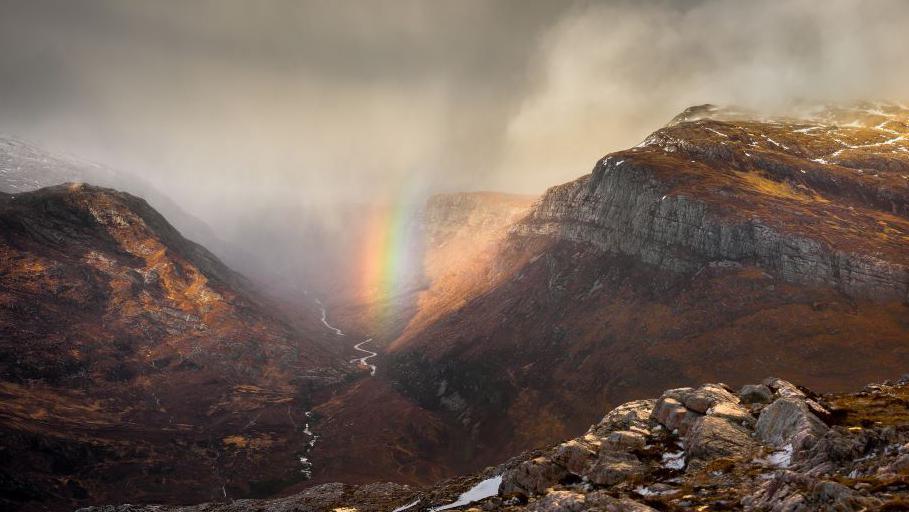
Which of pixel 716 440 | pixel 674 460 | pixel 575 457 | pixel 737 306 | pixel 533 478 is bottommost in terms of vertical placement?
pixel 533 478

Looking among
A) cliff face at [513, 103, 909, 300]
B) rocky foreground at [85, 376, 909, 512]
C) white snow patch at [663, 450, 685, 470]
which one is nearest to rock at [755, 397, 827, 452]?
rocky foreground at [85, 376, 909, 512]

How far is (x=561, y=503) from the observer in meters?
35.2

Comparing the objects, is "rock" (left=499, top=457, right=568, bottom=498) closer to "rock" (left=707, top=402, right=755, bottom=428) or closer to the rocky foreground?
the rocky foreground

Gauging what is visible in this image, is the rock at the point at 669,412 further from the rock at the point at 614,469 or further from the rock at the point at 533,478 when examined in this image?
the rock at the point at 533,478

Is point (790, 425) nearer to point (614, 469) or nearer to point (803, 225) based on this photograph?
point (614, 469)

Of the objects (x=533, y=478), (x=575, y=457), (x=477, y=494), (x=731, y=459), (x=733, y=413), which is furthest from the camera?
(x=477, y=494)

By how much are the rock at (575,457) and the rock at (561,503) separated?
10.6 meters

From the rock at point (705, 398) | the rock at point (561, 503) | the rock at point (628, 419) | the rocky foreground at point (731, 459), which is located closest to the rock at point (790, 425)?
the rocky foreground at point (731, 459)

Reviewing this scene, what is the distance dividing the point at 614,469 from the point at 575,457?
748cm

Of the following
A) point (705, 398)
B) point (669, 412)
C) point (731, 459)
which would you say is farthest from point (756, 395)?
point (731, 459)

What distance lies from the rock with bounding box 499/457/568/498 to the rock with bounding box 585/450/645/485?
14.7 feet

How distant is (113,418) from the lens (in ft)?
573

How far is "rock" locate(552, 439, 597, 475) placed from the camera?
154ft

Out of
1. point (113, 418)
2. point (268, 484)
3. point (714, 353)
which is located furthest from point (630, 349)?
point (113, 418)
